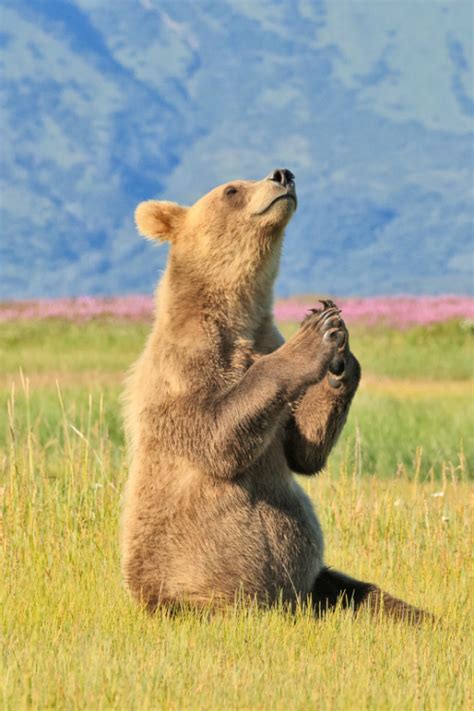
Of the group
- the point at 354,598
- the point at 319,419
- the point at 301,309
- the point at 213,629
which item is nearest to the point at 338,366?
the point at 319,419

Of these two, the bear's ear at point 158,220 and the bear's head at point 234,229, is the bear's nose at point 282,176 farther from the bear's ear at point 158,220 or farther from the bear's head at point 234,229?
the bear's ear at point 158,220

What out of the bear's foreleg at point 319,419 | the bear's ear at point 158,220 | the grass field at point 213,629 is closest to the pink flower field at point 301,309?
the grass field at point 213,629

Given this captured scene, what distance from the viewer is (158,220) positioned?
538 cm

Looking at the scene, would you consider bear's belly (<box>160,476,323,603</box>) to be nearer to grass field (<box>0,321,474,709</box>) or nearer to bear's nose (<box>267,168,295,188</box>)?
grass field (<box>0,321,474,709</box>)

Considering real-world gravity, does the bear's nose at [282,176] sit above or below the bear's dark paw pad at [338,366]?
above

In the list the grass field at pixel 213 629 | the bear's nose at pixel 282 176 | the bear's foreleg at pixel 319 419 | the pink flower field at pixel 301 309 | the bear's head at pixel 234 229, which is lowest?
the grass field at pixel 213 629

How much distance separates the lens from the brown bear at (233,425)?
470cm

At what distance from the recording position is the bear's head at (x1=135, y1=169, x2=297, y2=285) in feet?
16.8

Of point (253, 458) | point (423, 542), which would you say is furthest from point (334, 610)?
point (423, 542)

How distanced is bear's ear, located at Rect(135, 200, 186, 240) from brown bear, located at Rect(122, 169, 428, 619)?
6.7 inches

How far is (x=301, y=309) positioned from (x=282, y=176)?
22.0 meters

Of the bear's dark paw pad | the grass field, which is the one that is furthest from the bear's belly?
the bear's dark paw pad

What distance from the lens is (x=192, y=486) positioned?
4809mm

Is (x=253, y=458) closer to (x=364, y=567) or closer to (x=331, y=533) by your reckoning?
(x=364, y=567)
